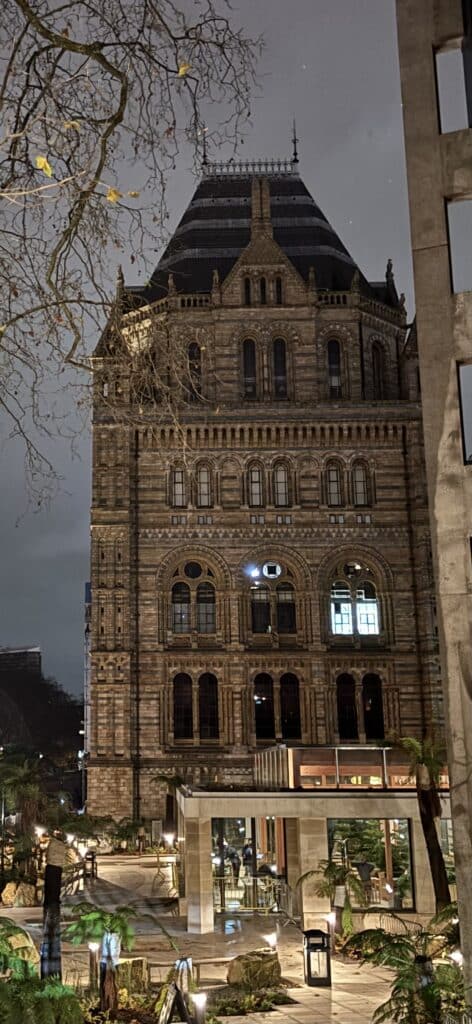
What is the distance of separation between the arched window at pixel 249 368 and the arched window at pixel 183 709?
42.9ft

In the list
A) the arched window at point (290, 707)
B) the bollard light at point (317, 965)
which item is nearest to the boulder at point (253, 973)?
the bollard light at point (317, 965)

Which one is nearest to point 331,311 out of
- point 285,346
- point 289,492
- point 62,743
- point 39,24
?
point 285,346

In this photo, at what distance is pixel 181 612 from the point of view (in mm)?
46062

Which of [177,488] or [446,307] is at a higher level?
[177,488]

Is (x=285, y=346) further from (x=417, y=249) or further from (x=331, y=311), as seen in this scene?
(x=417, y=249)

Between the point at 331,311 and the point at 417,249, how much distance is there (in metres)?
38.8

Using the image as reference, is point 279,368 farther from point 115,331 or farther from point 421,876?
point 115,331

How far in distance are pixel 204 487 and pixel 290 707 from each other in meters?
9.91

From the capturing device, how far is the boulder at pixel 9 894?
2720 centimetres

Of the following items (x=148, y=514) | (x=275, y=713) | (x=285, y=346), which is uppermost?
(x=285, y=346)

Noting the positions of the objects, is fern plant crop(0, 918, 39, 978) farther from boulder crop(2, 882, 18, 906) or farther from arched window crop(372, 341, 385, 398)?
arched window crop(372, 341, 385, 398)

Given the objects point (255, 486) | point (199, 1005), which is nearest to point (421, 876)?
point (199, 1005)

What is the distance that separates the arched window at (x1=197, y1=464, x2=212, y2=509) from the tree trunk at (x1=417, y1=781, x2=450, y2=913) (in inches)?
1040

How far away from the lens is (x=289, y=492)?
155 ft
